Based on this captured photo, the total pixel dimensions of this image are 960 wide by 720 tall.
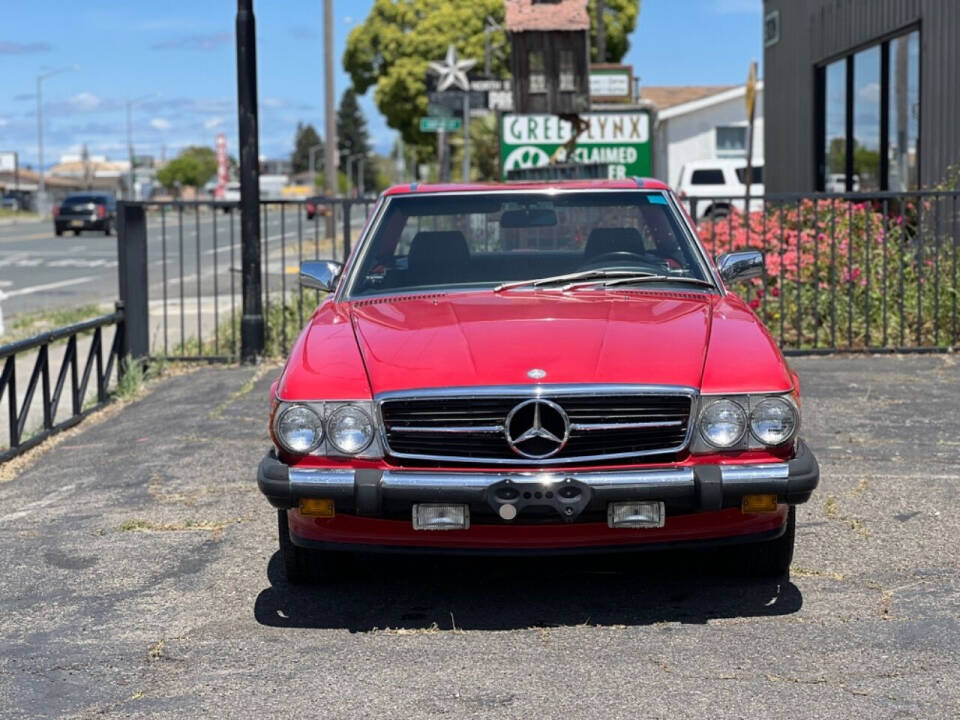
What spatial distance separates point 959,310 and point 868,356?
0.92 meters

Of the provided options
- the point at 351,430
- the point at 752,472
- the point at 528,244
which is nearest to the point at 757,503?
the point at 752,472

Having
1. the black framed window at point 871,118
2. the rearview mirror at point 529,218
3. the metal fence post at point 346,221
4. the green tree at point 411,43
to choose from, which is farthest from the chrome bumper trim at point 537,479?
the green tree at point 411,43

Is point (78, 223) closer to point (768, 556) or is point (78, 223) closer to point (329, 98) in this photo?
point (329, 98)

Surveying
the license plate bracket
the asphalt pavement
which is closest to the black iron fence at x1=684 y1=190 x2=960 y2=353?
the asphalt pavement

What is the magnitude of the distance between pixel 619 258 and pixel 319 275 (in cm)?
132

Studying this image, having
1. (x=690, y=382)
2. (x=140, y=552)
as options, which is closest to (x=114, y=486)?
(x=140, y=552)

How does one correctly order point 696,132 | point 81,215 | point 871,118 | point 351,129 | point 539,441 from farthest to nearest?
1. point 351,129
2. point 81,215
3. point 696,132
4. point 871,118
5. point 539,441

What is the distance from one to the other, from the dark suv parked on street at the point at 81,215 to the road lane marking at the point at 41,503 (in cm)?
4350

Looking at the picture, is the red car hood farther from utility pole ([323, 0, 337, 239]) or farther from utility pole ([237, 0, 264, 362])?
utility pole ([323, 0, 337, 239])

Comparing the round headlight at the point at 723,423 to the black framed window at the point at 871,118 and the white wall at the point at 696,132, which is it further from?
the white wall at the point at 696,132

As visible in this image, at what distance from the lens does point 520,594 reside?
17.6 ft

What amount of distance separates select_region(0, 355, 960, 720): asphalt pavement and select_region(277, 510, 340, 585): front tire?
0.07 meters

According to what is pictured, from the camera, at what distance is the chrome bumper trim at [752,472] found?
4.74 metres

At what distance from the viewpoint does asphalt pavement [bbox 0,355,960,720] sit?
423 centimetres
